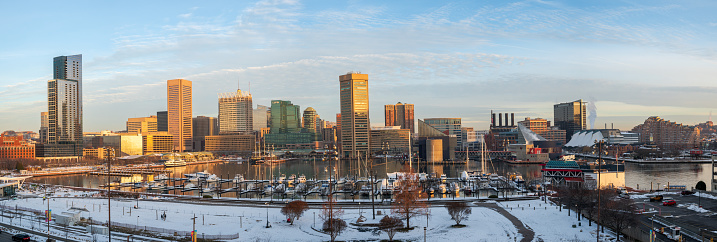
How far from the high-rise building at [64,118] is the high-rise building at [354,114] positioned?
317ft

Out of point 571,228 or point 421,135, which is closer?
point 571,228

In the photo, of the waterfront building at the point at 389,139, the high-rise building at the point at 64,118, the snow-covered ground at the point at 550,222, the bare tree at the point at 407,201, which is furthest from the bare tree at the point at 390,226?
the high-rise building at the point at 64,118

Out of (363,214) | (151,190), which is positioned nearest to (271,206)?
(363,214)

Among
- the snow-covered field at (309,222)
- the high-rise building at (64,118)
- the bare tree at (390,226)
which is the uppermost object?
the high-rise building at (64,118)

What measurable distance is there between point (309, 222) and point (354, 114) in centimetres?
13680

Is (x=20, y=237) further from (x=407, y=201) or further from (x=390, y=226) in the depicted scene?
(x=407, y=201)

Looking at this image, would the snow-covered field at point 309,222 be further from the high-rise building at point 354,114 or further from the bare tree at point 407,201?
the high-rise building at point 354,114

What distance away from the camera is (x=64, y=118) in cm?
16612

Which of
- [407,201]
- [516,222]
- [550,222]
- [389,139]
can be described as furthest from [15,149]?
[550,222]

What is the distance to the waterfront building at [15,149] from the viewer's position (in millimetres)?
148375

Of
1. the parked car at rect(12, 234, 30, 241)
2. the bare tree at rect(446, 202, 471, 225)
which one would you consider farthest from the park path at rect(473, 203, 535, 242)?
the parked car at rect(12, 234, 30, 241)

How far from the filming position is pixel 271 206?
4591cm

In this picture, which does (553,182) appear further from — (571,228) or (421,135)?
(421,135)

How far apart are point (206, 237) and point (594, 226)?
89.6ft
